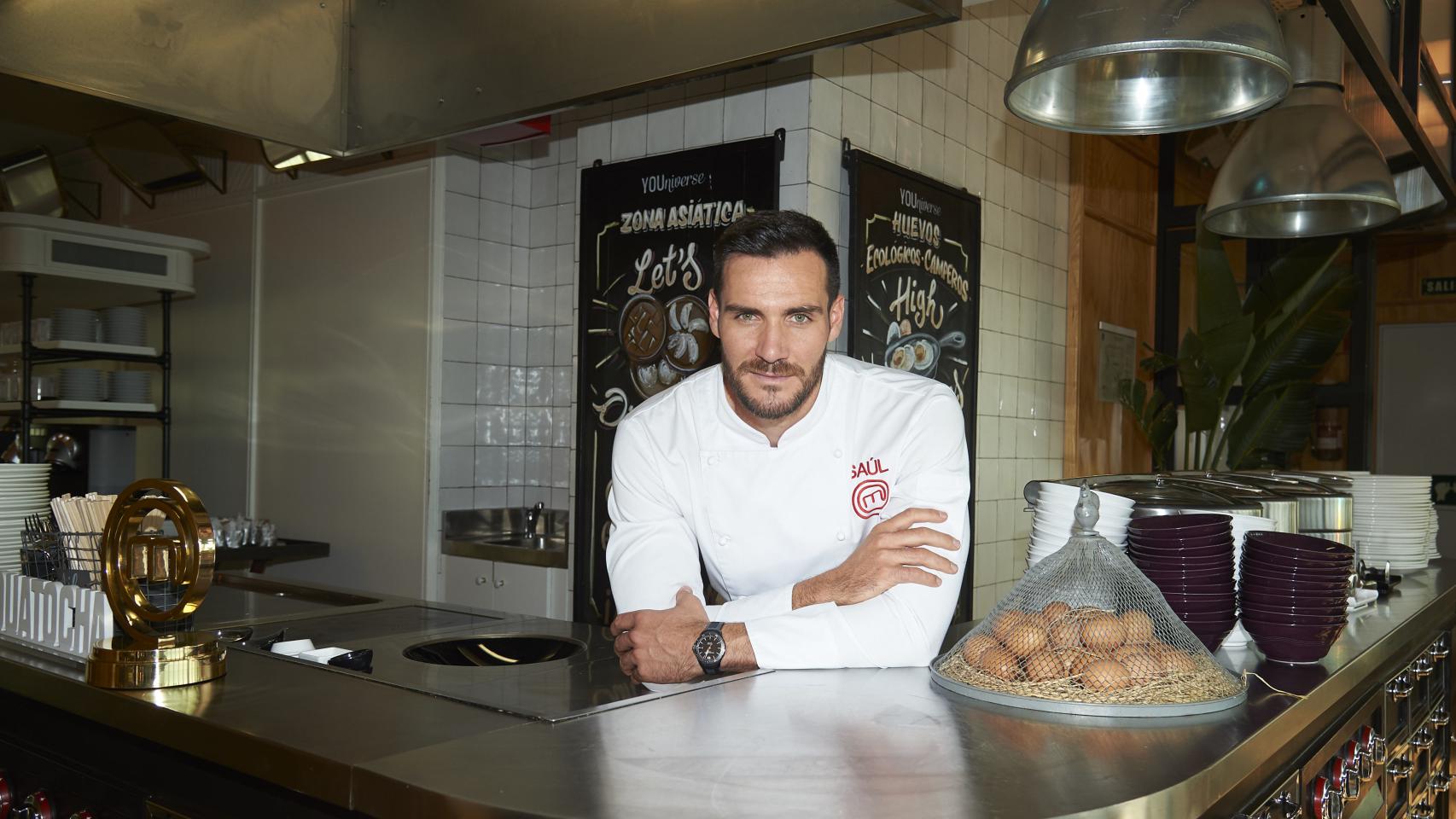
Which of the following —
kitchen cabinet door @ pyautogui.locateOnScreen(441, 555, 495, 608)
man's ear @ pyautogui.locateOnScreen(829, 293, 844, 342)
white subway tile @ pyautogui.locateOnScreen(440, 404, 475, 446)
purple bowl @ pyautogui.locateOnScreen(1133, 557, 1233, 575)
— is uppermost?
man's ear @ pyautogui.locateOnScreen(829, 293, 844, 342)

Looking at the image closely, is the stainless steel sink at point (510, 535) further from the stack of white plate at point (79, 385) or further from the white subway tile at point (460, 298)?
the stack of white plate at point (79, 385)

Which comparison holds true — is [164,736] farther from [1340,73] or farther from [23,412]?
[23,412]

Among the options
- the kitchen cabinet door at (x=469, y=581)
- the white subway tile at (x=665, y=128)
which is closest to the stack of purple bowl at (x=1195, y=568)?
the white subway tile at (x=665, y=128)

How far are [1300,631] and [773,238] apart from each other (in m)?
1.10

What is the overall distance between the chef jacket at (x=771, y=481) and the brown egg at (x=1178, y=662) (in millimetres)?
548

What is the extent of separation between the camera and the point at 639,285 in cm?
363

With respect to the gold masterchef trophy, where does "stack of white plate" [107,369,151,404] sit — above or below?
above

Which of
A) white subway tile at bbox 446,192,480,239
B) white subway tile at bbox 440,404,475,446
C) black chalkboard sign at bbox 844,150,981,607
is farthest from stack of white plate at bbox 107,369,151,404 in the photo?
black chalkboard sign at bbox 844,150,981,607

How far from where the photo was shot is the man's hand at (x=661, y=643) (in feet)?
5.59

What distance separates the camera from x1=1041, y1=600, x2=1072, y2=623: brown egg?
1476 millimetres

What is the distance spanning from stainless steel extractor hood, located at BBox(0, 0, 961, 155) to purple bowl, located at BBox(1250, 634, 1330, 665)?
43.7 inches

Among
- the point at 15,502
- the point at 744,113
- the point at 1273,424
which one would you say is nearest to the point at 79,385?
the point at 15,502

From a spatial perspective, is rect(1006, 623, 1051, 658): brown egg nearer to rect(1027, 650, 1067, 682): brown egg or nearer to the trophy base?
rect(1027, 650, 1067, 682): brown egg

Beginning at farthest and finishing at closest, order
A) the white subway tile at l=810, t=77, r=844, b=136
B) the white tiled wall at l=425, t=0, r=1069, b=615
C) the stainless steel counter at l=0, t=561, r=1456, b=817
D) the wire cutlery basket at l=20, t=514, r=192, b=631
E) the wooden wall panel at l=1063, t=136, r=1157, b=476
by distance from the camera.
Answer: the wooden wall panel at l=1063, t=136, r=1157, b=476 < the white tiled wall at l=425, t=0, r=1069, b=615 < the white subway tile at l=810, t=77, r=844, b=136 < the wire cutlery basket at l=20, t=514, r=192, b=631 < the stainless steel counter at l=0, t=561, r=1456, b=817
